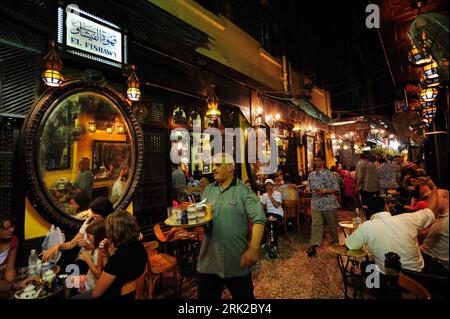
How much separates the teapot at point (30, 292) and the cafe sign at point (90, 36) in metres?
3.27

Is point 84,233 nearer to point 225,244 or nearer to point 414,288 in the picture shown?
point 225,244

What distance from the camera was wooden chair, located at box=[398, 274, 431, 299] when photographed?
4.98ft

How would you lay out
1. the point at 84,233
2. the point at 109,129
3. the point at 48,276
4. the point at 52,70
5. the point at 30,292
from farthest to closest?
Answer: the point at 109,129, the point at 84,233, the point at 52,70, the point at 48,276, the point at 30,292

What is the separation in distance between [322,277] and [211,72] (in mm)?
5674

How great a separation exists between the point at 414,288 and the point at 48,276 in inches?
138

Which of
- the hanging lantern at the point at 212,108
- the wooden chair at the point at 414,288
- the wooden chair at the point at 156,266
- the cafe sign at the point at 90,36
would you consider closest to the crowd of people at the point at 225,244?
the wooden chair at the point at 414,288

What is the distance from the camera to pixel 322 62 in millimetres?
13539

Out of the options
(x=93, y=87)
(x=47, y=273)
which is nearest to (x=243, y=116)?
(x=93, y=87)

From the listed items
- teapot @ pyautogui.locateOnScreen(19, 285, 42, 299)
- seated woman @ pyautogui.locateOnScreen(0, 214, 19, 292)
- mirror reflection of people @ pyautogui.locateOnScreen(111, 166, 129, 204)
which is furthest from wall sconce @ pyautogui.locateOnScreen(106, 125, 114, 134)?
teapot @ pyautogui.locateOnScreen(19, 285, 42, 299)

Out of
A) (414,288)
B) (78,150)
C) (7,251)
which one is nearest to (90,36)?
(78,150)

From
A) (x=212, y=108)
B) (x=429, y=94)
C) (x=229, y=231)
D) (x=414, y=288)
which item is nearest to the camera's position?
(x=414, y=288)

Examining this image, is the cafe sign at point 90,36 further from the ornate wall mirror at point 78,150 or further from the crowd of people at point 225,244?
the crowd of people at point 225,244

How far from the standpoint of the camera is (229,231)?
2.33m

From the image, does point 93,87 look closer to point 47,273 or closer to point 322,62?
point 47,273
